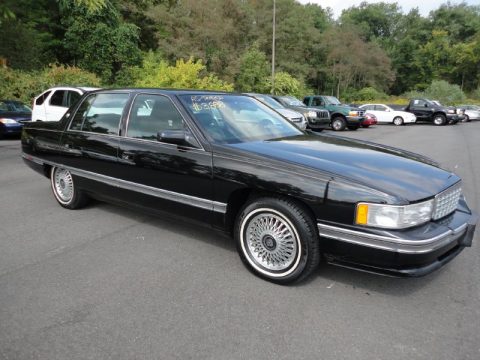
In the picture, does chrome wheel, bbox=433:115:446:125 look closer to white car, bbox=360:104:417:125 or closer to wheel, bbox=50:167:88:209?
white car, bbox=360:104:417:125

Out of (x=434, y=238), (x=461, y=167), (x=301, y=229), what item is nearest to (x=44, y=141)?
(x=301, y=229)

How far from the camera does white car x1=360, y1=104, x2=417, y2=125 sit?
26.3 m

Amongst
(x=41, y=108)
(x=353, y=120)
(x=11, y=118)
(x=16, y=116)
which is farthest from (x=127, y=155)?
(x=353, y=120)

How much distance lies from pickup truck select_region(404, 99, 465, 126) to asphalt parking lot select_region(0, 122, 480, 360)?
25.9 metres

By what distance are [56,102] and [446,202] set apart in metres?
11.3

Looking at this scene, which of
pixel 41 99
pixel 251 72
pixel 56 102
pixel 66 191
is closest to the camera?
pixel 66 191

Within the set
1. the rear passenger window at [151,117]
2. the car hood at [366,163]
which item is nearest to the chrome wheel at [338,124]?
the car hood at [366,163]

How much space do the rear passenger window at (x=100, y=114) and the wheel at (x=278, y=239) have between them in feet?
6.44

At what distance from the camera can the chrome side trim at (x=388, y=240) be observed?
279 cm

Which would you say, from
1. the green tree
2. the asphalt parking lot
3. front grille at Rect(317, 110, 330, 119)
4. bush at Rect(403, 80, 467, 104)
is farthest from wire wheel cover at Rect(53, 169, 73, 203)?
bush at Rect(403, 80, 467, 104)

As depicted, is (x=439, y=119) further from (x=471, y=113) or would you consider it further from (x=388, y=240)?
(x=388, y=240)

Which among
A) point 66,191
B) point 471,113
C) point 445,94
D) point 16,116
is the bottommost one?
point 66,191

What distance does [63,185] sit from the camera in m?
5.36

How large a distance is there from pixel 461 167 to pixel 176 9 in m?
28.4
